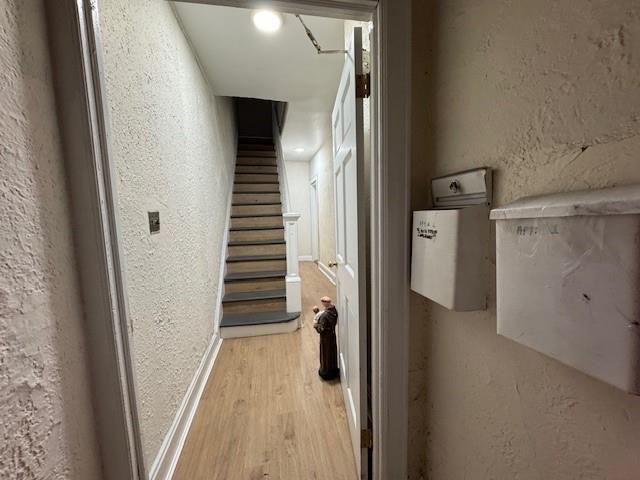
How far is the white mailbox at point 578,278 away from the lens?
13.3 inches

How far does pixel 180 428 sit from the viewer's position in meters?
1.36

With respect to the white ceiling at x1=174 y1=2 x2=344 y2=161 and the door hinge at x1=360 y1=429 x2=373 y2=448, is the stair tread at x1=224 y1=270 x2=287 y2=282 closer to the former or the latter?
the white ceiling at x1=174 y1=2 x2=344 y2=161

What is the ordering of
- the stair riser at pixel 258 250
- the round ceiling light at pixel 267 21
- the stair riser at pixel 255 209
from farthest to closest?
the stair riser at pixel 255 209, the stair riser at pixel 258 250, the round ceiling light at pixel 267 21

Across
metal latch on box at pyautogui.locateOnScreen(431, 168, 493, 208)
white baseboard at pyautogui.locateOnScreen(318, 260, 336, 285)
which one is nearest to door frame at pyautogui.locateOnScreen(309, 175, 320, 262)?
white baseboard at pyautogui.locateOnScreen(318, 260, 336, 285)

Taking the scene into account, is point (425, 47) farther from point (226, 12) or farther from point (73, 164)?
point (226, 12)

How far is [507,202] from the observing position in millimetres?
603

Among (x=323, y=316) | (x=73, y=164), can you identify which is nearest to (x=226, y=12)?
(x=73, y=164)

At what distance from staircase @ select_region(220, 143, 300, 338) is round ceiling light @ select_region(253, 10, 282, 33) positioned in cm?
202

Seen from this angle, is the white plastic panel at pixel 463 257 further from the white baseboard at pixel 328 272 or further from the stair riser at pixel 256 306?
the white baseboard at pixel 328 272

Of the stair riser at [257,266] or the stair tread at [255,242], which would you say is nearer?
the stair riser at [257,266]

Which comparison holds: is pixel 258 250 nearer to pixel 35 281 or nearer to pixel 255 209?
pixel 255 209

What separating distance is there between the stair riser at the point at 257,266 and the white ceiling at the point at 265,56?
168 cm

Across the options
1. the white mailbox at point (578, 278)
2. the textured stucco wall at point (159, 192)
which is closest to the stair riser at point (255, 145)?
the textured stucco wall at point (159, 192)

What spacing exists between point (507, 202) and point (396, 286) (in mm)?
419
